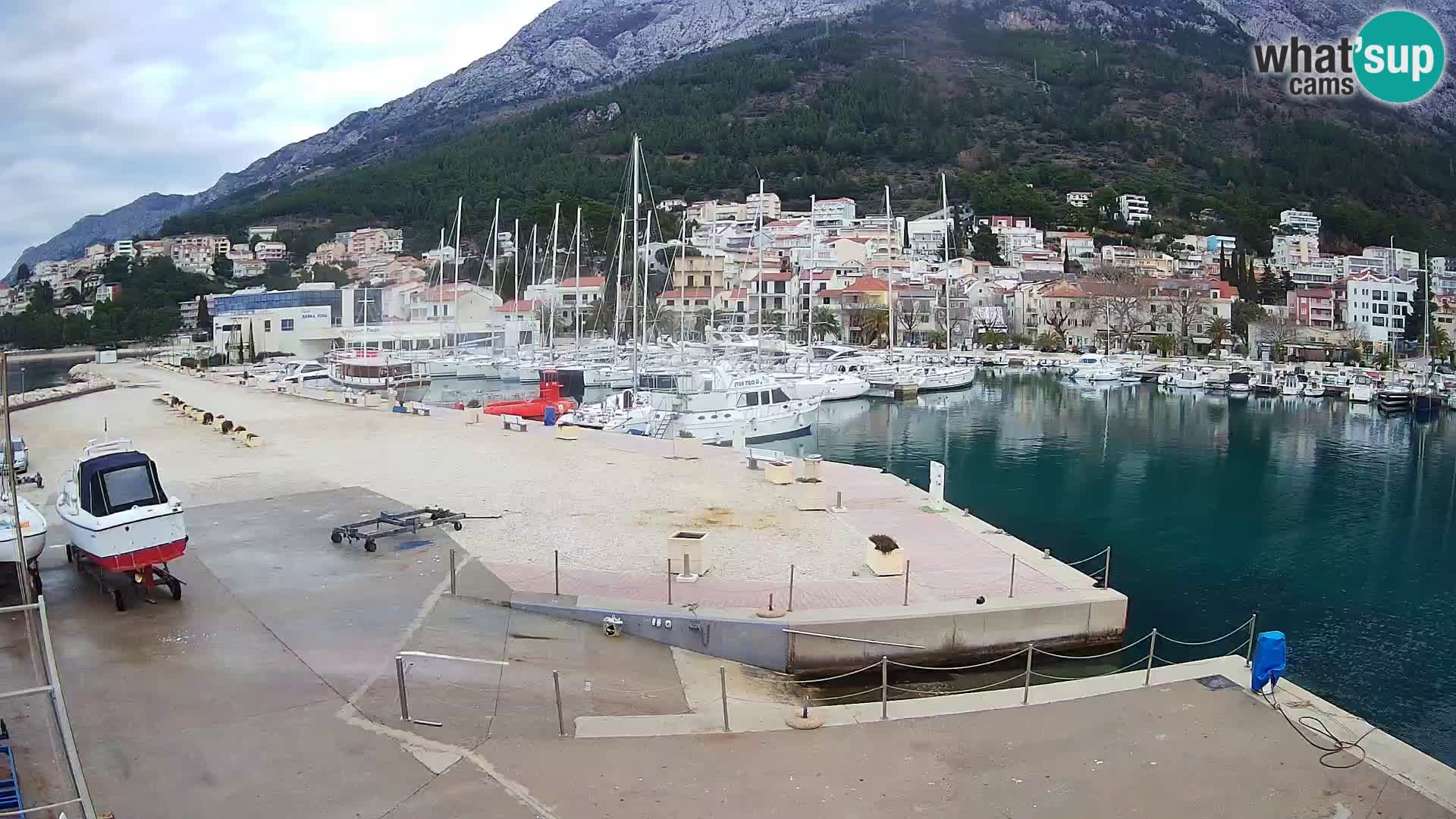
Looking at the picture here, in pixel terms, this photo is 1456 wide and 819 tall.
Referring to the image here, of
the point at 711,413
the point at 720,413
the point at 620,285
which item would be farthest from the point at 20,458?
the point at 620,285

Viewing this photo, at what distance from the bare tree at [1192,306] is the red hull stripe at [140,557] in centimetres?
8279

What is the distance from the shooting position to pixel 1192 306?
84938mm

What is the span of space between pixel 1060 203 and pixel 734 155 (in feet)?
155

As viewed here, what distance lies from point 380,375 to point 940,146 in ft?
391

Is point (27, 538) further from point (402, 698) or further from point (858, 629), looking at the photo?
point (858, 629)

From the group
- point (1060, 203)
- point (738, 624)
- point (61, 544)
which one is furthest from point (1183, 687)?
point (1060, 203)

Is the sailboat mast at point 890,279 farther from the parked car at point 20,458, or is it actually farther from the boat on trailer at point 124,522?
the boat on trailer at point 124,522

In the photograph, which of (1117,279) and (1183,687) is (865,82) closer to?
(1117,279)

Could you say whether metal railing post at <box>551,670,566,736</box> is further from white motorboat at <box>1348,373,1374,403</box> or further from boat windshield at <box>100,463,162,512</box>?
white motorboat at <box>1348,373,1374,403</box>

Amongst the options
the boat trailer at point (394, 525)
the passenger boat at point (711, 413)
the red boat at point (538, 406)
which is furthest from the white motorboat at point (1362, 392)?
the boat trailer at point (394, 525)

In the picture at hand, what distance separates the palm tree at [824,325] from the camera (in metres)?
81.3

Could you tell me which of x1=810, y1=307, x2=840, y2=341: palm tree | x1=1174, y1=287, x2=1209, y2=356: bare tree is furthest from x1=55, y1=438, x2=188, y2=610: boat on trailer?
x1=1174, y1=287, x2=1209, y2=356: bare tree

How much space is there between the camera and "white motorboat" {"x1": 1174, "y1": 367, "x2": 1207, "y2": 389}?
5619 cm
